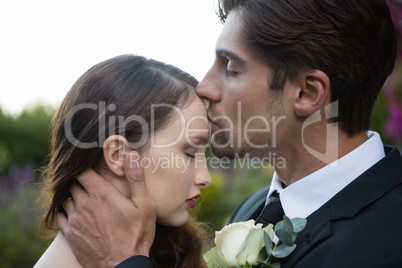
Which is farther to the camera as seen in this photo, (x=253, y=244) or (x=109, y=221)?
(x=109, y=221)

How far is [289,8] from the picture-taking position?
8.77 feet

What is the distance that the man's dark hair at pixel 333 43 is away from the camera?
262 cm

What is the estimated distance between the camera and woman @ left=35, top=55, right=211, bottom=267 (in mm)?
2648

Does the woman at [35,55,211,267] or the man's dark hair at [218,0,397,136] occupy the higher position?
the man's dark hair at [218,0,397,136]

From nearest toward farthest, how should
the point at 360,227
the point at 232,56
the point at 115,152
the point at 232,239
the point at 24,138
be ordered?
1. the point at 360,227
2. the point at 232,239
3. the point at 115,152
4. the point at 232,56
5. the point at 24,138

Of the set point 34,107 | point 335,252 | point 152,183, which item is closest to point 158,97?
point 152,183

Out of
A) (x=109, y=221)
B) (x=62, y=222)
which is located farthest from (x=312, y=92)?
(x=62, y=222)

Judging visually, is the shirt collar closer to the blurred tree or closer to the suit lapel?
the suit lapel

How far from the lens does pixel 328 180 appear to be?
2553mm

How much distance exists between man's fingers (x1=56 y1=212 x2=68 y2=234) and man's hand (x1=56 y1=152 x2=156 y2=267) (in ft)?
0.06

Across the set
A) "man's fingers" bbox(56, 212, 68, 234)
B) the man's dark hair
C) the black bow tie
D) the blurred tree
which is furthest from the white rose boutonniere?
the blurred tree

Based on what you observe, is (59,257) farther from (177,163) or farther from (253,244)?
(253,244)

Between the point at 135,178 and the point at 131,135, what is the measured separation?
26cm

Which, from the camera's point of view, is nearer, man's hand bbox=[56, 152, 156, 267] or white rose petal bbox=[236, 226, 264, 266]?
white rose petal bbox=[236, 226, 264, 266]
